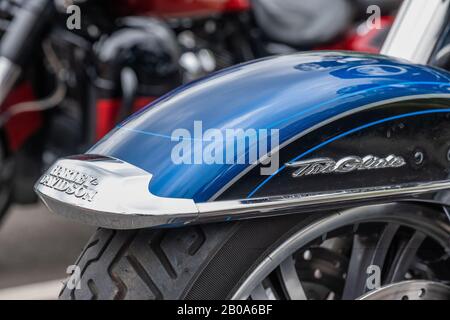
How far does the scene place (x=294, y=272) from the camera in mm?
1283

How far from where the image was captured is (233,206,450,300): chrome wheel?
127 cm

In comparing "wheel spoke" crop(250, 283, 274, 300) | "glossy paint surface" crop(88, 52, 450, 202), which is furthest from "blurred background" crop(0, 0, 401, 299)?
"wheel spoke" crop(250, 283, 274, 300)

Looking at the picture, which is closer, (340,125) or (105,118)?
(340,125)

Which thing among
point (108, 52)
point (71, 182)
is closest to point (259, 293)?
point (71, 182)

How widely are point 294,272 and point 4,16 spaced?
1.88 meters

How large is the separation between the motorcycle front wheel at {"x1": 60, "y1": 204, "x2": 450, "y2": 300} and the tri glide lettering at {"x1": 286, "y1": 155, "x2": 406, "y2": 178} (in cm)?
7

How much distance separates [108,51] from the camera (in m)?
2.80

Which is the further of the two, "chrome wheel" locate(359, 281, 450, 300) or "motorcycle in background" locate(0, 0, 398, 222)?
"motorcycle in background" locate(0, 0, 398, 222)

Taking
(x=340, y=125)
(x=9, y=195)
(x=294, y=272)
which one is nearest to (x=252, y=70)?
(x=340, y=125)

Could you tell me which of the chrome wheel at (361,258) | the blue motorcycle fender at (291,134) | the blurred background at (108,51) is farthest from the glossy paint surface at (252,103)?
the blurred background at (108,51)

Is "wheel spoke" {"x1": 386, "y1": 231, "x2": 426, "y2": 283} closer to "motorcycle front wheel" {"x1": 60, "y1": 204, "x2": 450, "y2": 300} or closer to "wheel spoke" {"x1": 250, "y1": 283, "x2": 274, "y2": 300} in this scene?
"motorcycle front wheel" {"x1": 60, "y1": 204, "x2": 450, "y2": 300}

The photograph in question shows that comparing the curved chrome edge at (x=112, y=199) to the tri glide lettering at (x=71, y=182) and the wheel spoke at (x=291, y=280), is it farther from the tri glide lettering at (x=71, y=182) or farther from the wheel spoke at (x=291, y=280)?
the wheel spoke at (x=291, y=280)

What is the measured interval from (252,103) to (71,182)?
271mm

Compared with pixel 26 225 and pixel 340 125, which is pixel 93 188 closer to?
pixel 340 125
